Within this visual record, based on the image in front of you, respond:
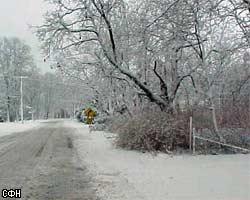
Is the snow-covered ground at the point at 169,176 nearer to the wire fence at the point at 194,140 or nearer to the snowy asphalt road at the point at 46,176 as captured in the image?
the snowy asphalt road at the point at 46,176

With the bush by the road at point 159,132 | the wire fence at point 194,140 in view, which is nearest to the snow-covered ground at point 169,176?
the wire fence at point 194,140

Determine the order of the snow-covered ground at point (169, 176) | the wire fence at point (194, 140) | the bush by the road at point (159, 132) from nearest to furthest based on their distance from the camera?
the snow-covered ground at point (169, 176), the wire fence at point (194, 140), the bush by the road at point (159, 132)

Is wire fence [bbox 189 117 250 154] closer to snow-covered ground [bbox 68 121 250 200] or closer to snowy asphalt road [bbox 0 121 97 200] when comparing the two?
snow-covered ground [bbox 68 121 250 200]

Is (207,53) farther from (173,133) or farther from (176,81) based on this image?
(173,133)

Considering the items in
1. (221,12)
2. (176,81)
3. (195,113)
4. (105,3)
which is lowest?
(195,113)

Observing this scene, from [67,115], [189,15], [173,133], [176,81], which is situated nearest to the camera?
[189,15]

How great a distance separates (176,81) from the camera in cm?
2272

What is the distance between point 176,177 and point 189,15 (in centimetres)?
849

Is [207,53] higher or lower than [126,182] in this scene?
higher

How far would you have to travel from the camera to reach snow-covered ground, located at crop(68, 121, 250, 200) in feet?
32.2

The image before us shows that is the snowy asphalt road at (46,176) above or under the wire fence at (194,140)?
under

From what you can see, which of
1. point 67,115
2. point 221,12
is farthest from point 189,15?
point 67,115

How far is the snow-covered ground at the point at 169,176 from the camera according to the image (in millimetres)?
9828

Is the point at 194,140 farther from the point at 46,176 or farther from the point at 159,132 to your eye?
the point at 46,176
